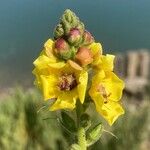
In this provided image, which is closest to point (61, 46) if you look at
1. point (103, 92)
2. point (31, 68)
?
point (103, 92)

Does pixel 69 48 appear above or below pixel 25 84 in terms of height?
above

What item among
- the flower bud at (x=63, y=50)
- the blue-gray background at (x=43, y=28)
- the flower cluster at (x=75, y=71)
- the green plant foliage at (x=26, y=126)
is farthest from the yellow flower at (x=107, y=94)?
the blue-gray background at (x=43, y=28)

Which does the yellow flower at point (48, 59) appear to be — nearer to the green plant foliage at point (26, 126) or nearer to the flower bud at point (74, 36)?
the flower bud at point (74, 36)

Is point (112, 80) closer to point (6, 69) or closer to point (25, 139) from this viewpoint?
point (25, 139)

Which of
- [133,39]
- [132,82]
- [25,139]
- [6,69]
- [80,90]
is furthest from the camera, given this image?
[133,39]

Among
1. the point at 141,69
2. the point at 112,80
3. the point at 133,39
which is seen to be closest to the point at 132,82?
the point at 141,69

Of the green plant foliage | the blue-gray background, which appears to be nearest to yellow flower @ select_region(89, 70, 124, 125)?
the green plant foliage
